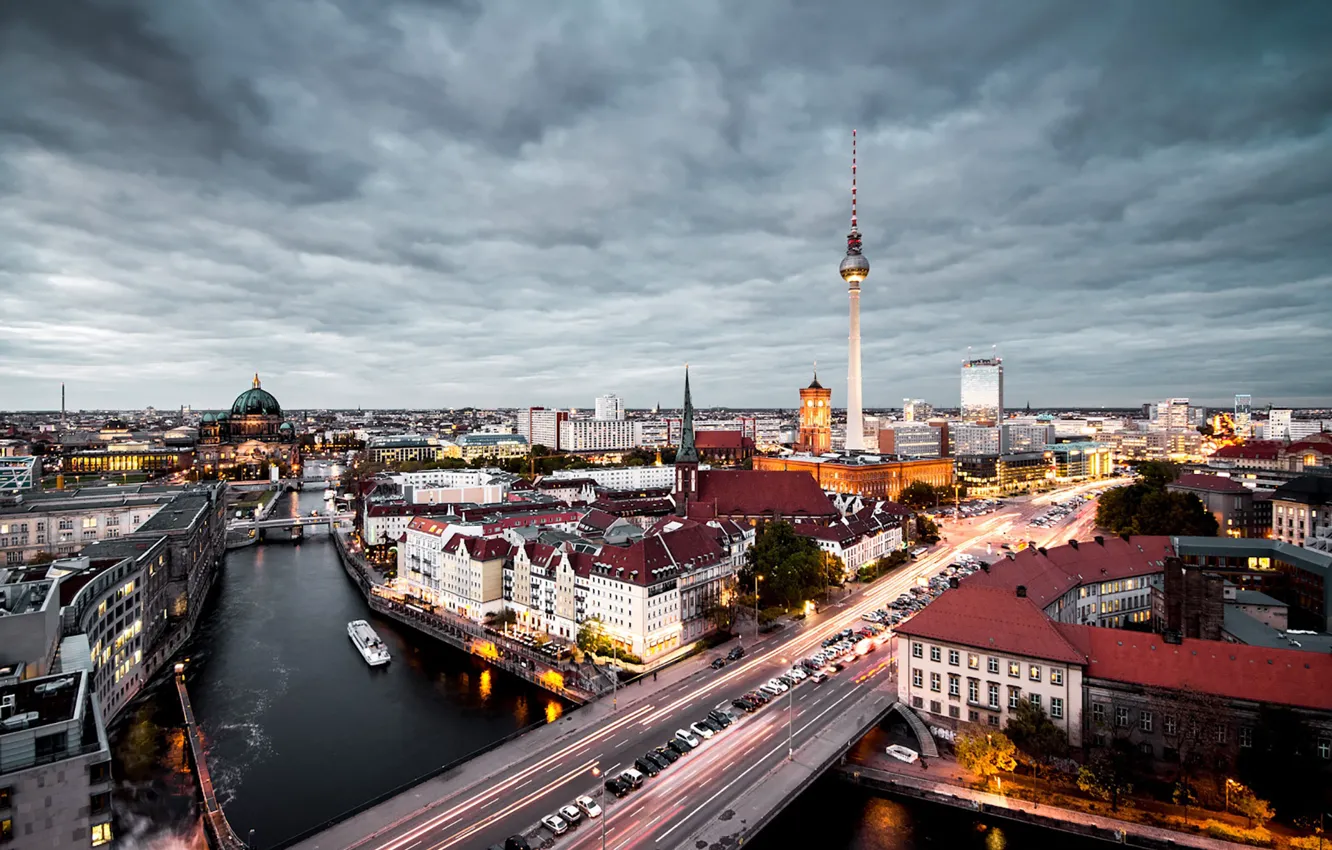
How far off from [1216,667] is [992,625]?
24.7 feet

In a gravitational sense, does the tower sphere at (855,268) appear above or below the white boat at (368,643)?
above

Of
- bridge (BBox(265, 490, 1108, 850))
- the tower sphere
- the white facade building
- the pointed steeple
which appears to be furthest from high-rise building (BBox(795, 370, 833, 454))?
bridge (BBox(265, 490, 1108, 850))

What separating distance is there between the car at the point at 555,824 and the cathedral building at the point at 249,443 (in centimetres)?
13994

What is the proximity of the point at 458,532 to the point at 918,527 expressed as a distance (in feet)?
158

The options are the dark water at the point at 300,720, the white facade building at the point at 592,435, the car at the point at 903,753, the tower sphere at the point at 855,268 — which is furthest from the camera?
the white facade building at the point at 592,435

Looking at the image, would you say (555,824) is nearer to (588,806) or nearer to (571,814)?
(571,814)

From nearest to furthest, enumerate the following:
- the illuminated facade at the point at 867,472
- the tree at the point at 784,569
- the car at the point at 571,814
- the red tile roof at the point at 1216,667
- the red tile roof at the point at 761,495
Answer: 1. the car at the point at 571,814
2. the red tile roof at the point at 1216,667
3. the tree at the point at 784,569
4. the red tile roof at the point at 761,495
5. the illuminated facade at the point at 867,472

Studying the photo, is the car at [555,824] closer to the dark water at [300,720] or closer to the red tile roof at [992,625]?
the dark water at [300,720]

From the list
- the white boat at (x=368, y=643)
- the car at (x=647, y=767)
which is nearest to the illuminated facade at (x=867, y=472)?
the white boat at (x=368, y=643)

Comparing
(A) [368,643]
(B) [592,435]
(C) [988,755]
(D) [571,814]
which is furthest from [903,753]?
(B) [592,435]

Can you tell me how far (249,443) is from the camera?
145 m

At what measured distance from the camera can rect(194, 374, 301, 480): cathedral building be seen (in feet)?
457

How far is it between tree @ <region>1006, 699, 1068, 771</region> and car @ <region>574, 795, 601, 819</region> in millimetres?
15858

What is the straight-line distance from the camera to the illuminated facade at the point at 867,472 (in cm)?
10000
